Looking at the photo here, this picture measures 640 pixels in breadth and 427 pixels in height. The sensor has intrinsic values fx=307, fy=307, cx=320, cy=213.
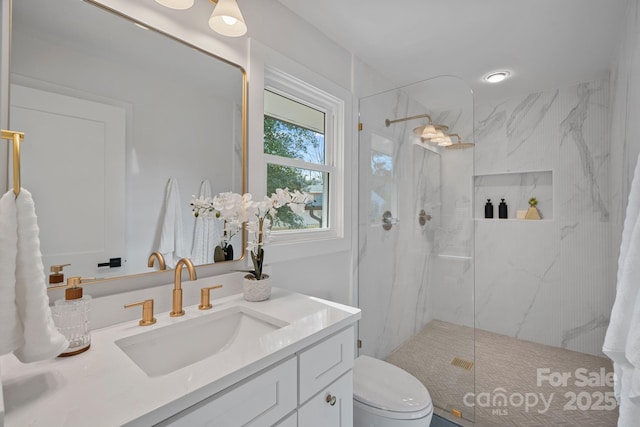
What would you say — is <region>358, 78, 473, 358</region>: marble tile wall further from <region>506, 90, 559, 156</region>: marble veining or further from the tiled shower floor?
<region>506, 90, 559, 156</region>: marble veining

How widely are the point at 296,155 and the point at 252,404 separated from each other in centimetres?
133

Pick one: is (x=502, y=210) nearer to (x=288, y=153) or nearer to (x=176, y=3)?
(x=288, y=153)

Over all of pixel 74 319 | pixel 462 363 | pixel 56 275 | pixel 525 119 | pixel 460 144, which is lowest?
pixel 462 363

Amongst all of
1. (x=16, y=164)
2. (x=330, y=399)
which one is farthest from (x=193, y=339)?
(x=16, y=164)

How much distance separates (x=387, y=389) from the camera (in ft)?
5.07

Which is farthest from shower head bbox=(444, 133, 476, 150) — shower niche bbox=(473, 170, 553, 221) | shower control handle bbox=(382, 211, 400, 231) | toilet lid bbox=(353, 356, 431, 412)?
toilet lid bbox=(353, 356, 431, 412)

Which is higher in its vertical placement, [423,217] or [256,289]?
[423,217]

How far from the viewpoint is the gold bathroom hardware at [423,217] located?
218 cm

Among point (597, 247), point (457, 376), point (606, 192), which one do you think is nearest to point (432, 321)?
point (457, 376)

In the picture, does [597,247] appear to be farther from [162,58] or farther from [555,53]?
[162,58]

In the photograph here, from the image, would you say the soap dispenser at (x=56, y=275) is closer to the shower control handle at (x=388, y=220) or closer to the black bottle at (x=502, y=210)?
the shower control handle at (x=388, y=220)

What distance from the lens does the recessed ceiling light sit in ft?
8.31

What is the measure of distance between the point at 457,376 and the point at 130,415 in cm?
202

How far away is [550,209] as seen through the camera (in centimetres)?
295
